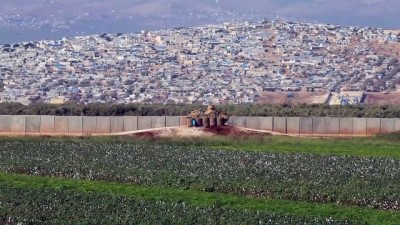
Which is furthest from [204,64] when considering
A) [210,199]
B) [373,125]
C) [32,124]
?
[210,199]

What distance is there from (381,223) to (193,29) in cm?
9603

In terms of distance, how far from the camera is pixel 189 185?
24.0 m

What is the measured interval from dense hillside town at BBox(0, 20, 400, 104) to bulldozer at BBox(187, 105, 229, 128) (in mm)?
28537

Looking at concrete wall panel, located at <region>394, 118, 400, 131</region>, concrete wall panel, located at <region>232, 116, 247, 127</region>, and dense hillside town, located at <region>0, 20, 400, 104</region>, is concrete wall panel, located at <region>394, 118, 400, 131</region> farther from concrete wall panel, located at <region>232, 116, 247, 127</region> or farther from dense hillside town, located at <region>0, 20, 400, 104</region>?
dense hillside town, located at <region>0, 20, 400, 104</region>

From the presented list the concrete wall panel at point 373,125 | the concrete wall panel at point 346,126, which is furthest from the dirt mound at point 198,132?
the concrete wall panel at point 373,125

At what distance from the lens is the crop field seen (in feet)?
59.5

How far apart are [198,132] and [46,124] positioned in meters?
8.85

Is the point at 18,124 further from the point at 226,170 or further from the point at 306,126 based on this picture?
the point at 226,170

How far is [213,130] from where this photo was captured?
150ft

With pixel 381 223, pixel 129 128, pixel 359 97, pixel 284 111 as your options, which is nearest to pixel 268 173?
pixel 381 223

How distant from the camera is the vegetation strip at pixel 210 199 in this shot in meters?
19.6

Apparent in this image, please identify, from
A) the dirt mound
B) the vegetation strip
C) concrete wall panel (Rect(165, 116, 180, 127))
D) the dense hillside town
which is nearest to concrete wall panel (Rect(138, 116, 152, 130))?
concrete wall panel (Rect(165, 116, 180, 127))

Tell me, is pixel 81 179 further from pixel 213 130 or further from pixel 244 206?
pixel 213 130

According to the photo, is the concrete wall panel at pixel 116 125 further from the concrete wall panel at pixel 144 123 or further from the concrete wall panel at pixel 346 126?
the concrete wall panel at pixel 346 126
